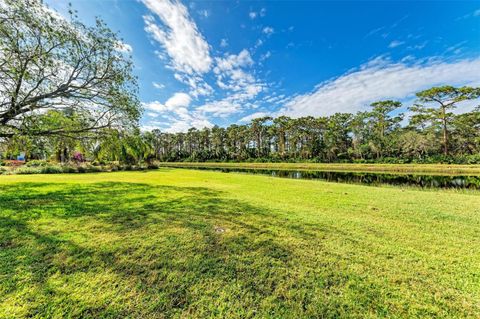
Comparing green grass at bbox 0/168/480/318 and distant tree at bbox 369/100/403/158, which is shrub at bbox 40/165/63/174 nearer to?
green grass at bbox 0/168/480/318

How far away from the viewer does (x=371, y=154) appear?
46.1m

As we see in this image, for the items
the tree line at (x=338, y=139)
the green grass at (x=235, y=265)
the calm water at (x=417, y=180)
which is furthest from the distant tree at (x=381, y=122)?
the green grass at (x=235, y=265)

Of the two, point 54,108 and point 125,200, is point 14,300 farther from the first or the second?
point 54,108

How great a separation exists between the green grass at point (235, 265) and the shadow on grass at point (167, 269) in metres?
0.01

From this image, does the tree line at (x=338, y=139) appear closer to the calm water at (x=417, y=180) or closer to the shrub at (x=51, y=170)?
the shrub at (x=51, y=170)

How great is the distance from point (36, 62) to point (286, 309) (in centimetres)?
961

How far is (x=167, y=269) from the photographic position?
103 inches

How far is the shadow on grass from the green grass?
0.01 meters

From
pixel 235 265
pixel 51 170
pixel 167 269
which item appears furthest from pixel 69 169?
pixel 235 265

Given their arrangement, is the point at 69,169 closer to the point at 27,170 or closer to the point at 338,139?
the point at 27,170

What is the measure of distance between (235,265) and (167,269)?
0.91 metres

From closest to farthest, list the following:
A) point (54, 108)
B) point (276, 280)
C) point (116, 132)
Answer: point (276, 280)
point (54, 108)
point (116, 132)

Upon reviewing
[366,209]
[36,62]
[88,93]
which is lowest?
[366,209]

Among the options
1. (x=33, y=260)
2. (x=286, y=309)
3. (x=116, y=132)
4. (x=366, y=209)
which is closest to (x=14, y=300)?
(x=33, y=260)
